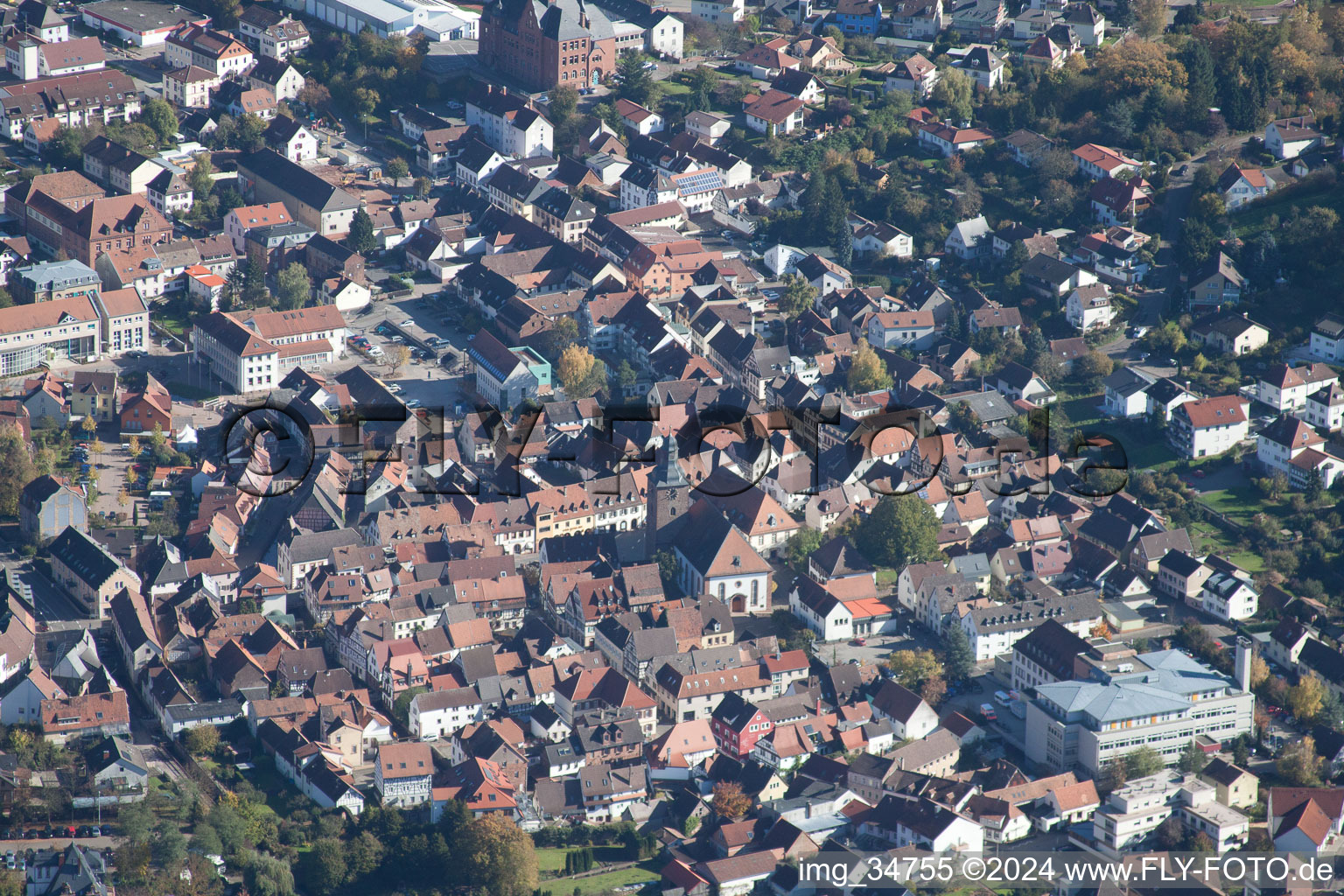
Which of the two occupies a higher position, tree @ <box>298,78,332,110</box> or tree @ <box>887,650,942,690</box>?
tree @ <box>298,78,332,110</box>

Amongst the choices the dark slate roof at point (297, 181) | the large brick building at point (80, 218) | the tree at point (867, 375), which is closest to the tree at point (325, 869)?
the tree at point (867, 375)

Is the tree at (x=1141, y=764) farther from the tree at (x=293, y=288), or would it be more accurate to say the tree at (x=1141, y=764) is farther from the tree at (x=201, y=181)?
the tree at (x=201, y=181)

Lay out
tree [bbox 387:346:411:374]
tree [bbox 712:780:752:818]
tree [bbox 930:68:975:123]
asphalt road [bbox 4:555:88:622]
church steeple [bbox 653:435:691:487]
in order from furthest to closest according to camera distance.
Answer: tree [bbox 930:68:975:123]
tree [bbox 387:346:411:374]
church steeple [bbox 653:435:691:487]
asphalt road [bbox 4:555:88:622]
tree [bbox 712:780:752:818]

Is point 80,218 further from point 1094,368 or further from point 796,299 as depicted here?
point 1094,368

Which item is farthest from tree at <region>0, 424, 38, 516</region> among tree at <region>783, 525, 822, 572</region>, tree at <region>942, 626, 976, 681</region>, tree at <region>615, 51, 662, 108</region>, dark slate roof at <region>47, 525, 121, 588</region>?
tree at <region>615, 51, 662, 108</region>

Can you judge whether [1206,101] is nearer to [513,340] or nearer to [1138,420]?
[1138,420]

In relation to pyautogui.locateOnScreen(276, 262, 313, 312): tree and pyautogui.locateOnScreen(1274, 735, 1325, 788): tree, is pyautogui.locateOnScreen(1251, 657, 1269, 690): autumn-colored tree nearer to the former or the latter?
pyautogui.locateOnScreen(1274, 735, 1325, 788): tree
